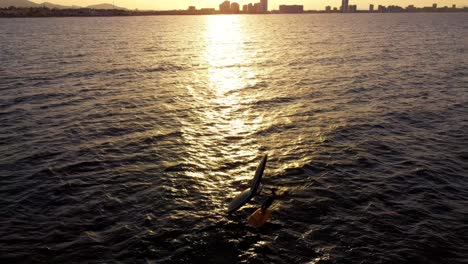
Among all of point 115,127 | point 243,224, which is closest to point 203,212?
point 243,224

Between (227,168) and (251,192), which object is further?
(227,168)

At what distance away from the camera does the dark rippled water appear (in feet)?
54.6

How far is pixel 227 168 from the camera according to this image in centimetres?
2441

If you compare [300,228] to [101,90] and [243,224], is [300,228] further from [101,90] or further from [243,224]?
[101,90]

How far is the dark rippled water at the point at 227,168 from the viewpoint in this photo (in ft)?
54.6

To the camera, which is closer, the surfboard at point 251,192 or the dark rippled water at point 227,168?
the dark rippled water at point 227,168

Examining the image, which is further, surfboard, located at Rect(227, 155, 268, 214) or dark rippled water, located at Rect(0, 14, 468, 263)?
surfboard, located at Rect(227, 155, 268, 214)

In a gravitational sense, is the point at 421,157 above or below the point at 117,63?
below

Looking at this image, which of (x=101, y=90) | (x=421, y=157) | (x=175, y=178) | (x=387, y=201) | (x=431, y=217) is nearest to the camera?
(x=431, y=217)

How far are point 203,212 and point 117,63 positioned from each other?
184 feet

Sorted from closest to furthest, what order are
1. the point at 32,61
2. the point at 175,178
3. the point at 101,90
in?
the point at 175,178 → the point at 101,90 → the point at 32,61

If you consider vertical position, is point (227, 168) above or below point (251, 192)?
below

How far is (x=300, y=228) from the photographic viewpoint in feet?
58.5

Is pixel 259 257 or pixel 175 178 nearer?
pixel 259 257
